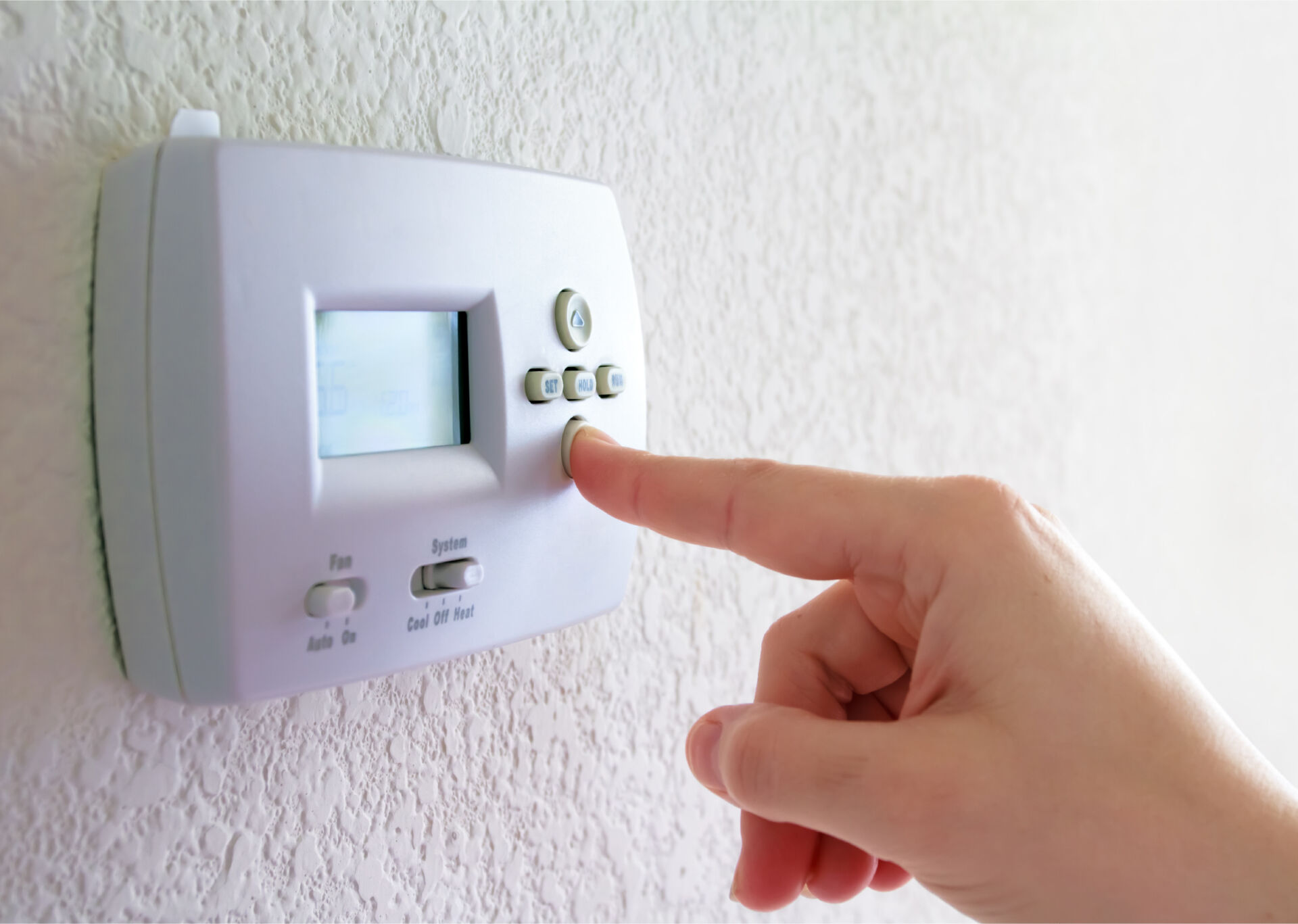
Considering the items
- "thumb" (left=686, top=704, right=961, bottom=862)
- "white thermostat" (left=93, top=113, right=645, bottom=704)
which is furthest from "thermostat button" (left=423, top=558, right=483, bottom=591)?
"thumb" (left=686, top=704, right=961, bottom=862)

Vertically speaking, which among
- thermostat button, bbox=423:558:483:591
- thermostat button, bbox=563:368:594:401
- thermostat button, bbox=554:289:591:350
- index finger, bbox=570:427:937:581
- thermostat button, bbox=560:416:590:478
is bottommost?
thermostat button, bbox=423:558:483:591

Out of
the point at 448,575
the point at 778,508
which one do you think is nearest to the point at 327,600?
the point at 448,575

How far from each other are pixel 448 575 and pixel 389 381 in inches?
2.7

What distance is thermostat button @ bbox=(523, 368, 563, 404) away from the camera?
0.35 meters

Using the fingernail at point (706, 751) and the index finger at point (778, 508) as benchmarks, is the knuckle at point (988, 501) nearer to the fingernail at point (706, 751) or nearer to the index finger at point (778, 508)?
the index finger at point (778, 508)

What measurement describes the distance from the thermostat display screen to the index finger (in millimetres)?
58

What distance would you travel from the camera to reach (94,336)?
0.29 meters

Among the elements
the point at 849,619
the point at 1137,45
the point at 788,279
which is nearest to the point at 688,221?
the point at 788,279

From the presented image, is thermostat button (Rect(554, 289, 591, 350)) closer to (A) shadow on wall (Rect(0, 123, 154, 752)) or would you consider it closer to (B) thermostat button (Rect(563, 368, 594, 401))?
(B) thermostat button (Rect(563, 368, 594, 401))

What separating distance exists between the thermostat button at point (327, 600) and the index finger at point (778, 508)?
10 centimetres

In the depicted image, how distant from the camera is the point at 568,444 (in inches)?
14.2

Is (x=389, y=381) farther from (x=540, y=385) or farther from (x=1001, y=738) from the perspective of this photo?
(x=1001, y=738)

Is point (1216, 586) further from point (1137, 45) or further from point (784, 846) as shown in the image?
point (784, 846)

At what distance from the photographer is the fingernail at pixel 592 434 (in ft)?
1.19
